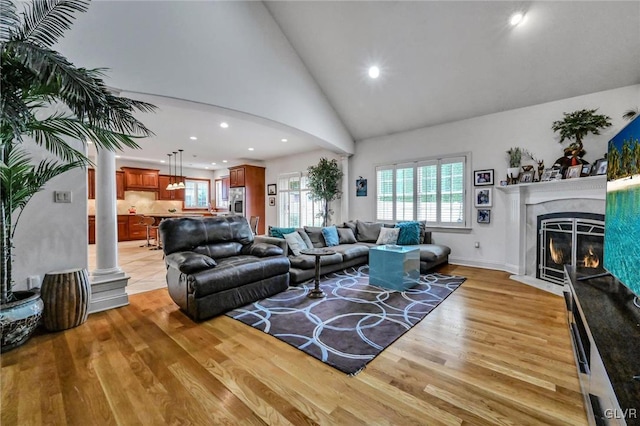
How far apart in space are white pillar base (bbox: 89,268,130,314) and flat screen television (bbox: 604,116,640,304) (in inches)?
171

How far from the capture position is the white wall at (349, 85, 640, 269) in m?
3.83

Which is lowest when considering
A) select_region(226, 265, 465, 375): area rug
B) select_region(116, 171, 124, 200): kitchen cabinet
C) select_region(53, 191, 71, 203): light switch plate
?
select_region(226, 265, 465, 375): area rug

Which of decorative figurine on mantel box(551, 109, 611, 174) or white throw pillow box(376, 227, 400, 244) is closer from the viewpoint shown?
decorative figurine on mantel box(551, 109, 611, 174)

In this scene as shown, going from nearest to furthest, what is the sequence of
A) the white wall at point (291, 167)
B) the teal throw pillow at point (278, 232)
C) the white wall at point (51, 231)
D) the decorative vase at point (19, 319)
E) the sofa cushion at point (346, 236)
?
the decorative vase at point (19, 319)
the white wall at point (51, 231)
the teal throw pillow at point (278, 232)
the sofa cushion at point (346, 236)
the white wall at point (291, 167)

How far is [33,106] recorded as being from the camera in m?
1.89

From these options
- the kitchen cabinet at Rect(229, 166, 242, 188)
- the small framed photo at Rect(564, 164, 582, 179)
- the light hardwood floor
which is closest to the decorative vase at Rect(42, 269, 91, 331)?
the light hardwood floor

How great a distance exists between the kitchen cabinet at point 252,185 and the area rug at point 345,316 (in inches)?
209

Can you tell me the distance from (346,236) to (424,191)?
1.90 m

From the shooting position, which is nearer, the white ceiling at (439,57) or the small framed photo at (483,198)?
the white ceiling at (439,57)

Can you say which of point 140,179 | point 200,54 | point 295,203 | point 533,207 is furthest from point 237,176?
point 533,207

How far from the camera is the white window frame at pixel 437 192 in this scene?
508cm

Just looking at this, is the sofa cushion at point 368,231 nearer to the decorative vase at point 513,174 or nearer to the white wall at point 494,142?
the white wall at point 494,142

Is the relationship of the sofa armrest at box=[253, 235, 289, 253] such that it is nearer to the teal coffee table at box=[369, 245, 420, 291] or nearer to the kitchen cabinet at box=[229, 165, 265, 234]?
the teal coffee table at box=[369, 245, 420, 291]

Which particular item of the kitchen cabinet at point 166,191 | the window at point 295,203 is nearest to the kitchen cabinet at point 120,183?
the kitchen cabinet at point 166,191
